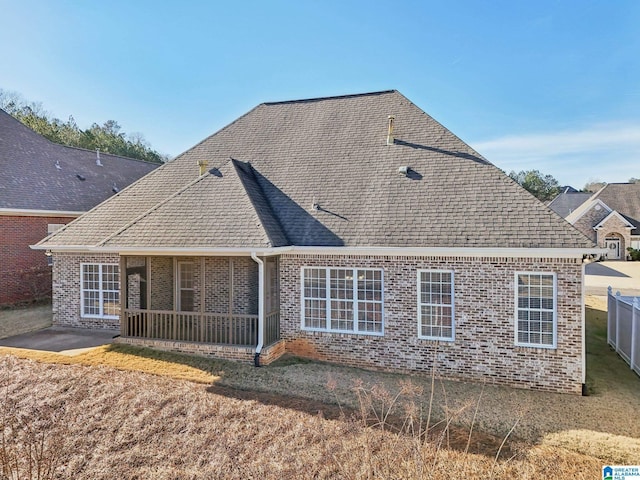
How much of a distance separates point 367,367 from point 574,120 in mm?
23938

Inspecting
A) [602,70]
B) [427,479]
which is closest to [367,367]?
[427,479]

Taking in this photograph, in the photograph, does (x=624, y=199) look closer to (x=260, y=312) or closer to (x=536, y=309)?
(x=536, y=309)

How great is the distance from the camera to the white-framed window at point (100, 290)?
13250 millimetres

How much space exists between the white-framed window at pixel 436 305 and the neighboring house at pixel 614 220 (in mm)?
37004

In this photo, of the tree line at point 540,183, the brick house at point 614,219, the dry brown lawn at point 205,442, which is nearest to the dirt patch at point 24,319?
the dry brown lawn at point 205,442

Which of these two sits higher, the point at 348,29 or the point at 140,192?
the point at 348,29

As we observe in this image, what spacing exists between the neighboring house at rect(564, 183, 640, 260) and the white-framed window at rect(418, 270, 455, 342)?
37.0 meters

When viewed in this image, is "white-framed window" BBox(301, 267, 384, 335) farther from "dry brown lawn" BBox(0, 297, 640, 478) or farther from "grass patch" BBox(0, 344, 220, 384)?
"grass patch" BBox(0, 344, 220, 384)

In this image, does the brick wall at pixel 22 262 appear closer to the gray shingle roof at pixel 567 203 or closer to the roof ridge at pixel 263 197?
the roof ridge at pixel 263 197

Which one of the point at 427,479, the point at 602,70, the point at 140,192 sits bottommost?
the point at 427,479

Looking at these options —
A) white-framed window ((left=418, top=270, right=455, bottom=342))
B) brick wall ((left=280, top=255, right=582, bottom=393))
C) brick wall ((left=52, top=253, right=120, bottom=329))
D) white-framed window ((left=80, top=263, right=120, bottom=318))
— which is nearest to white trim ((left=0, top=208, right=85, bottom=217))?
brick wall ((left=52, top=253, right=120, bottom=329))

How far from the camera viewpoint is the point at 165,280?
43.7 feet

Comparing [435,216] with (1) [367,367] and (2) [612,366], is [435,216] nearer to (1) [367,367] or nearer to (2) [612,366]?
(1) [367,367]

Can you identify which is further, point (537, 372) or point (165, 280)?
point (165, 280)
